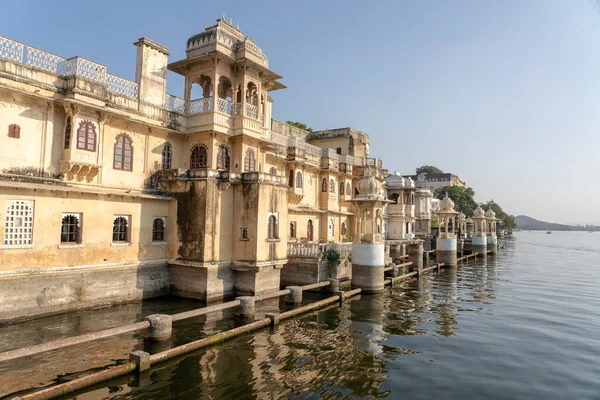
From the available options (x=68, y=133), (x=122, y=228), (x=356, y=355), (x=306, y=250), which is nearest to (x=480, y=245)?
(x=306, y=250)

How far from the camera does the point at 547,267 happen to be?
4078 cm

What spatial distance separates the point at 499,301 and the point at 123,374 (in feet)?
66.1

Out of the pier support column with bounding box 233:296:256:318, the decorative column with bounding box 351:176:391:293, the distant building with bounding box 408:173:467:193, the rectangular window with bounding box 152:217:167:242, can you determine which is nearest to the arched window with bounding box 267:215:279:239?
the pier support column with bounding box 233:296:256:318

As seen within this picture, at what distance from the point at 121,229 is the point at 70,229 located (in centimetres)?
221

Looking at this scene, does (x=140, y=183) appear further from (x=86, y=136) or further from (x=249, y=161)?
(x=249, y=161)

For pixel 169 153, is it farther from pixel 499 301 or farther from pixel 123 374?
pixel 499 301

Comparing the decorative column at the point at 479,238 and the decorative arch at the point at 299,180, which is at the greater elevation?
the decorative arch at the point at 299,180

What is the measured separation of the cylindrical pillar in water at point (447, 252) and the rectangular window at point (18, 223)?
33.6m

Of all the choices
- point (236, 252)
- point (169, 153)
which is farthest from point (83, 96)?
point (236, 252)

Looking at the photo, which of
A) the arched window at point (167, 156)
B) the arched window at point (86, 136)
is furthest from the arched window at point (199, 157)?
the arched window at point (86, 136)

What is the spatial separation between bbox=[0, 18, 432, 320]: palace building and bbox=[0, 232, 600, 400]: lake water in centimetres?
164

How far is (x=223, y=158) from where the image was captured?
20.5 meters

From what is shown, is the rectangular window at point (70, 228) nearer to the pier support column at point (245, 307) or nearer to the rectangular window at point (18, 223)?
the rectangular window at point (18, 223)

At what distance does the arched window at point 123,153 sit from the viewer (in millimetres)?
17372
